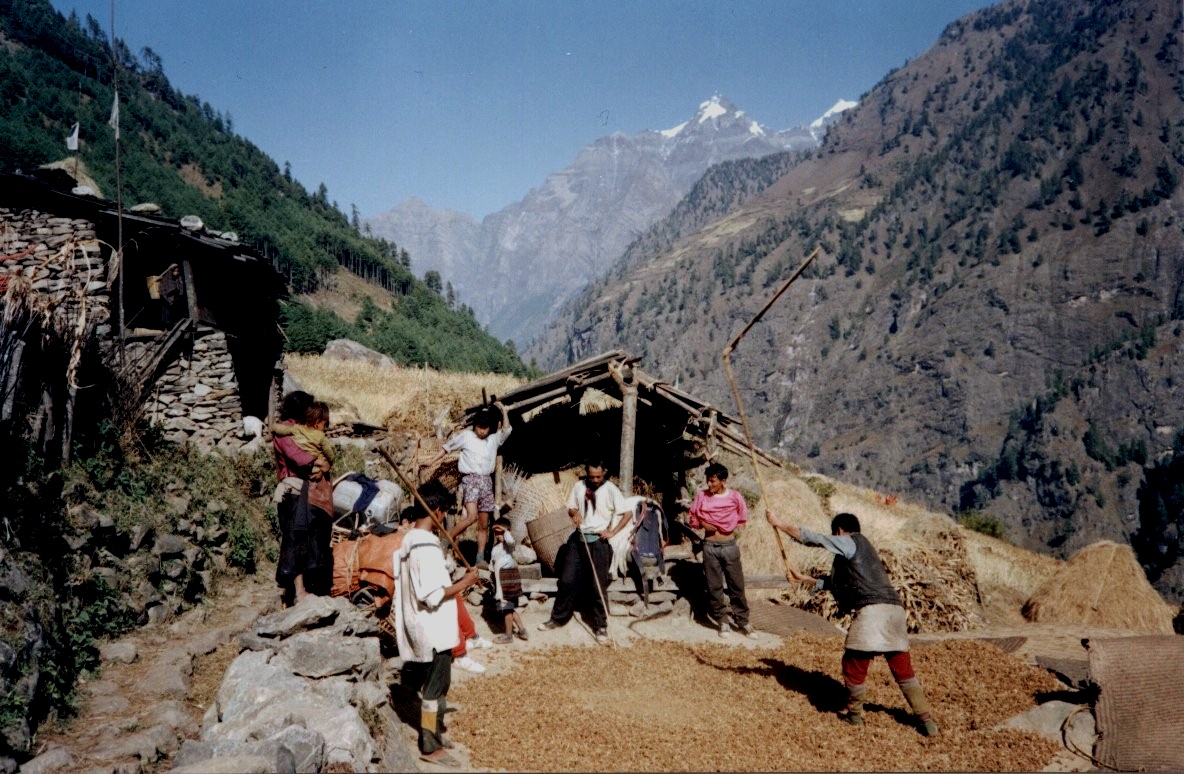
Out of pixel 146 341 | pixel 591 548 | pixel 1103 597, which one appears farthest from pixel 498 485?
pixel 1103 597

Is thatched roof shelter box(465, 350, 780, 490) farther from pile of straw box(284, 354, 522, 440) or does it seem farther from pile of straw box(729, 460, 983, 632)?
pile of straw box(729, 460, 983, 632)

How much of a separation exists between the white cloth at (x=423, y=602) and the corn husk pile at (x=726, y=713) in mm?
959

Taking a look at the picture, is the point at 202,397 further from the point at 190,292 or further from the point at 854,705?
the point at 854,705

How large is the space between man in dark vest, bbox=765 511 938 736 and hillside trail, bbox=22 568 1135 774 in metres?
1.25

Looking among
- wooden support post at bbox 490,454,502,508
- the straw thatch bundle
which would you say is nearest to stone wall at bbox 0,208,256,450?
wooden support post at bbox 490,454,502,508

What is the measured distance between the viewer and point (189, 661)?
674 centimetres

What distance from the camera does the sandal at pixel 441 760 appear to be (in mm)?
5012

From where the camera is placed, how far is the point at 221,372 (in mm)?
13188

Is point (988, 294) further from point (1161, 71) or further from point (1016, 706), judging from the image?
point (1016, 706)

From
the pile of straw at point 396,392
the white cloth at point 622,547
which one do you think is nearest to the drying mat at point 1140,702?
the white cloth at point 622,547

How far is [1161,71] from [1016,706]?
19178cm

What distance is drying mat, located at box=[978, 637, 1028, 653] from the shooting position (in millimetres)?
9000

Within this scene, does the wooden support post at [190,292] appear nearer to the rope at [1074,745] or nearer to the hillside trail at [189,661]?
the hillside trail at [189,661]

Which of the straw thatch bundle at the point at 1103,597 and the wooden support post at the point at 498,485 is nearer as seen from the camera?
the wooden support post at the point at 498,485
